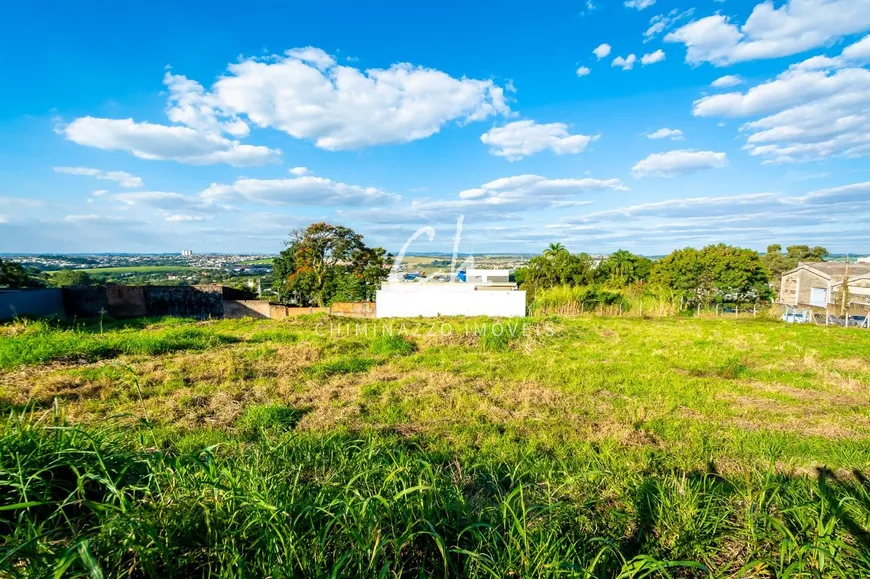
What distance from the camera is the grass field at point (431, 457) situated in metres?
1.29

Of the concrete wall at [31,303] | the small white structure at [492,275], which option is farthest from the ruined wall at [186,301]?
the small white structure at [492,275]

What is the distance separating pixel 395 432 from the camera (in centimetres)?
320

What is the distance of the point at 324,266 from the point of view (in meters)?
20.8

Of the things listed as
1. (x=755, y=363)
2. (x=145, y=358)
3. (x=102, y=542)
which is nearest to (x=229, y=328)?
(x=145, y=358)

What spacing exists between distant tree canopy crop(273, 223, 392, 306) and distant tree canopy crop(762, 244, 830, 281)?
4475 cm

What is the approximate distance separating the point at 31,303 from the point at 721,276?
1310 inches

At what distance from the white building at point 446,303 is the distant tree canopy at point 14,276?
1815 cm

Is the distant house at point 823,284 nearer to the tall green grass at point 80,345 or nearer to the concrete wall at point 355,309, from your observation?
the concrete wall at point 355,309

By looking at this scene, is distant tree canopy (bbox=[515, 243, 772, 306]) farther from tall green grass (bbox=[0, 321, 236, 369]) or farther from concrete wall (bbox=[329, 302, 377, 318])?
tall green grass (bbox=[0, 321, 236, 369])

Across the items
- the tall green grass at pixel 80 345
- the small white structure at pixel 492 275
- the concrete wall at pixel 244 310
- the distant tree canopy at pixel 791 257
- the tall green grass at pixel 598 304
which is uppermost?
the distant tree canopy at pixel 791 257

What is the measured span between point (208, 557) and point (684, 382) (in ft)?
17.1

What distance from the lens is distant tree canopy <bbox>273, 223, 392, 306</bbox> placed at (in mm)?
19036

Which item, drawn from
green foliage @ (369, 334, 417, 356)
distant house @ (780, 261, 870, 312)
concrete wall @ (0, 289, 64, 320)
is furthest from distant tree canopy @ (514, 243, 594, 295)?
concrete wall @ (0, 289, 64, 320)

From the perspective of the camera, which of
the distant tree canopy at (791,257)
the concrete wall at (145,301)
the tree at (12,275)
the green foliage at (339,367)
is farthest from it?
the distant tree canopy at (791,257)
